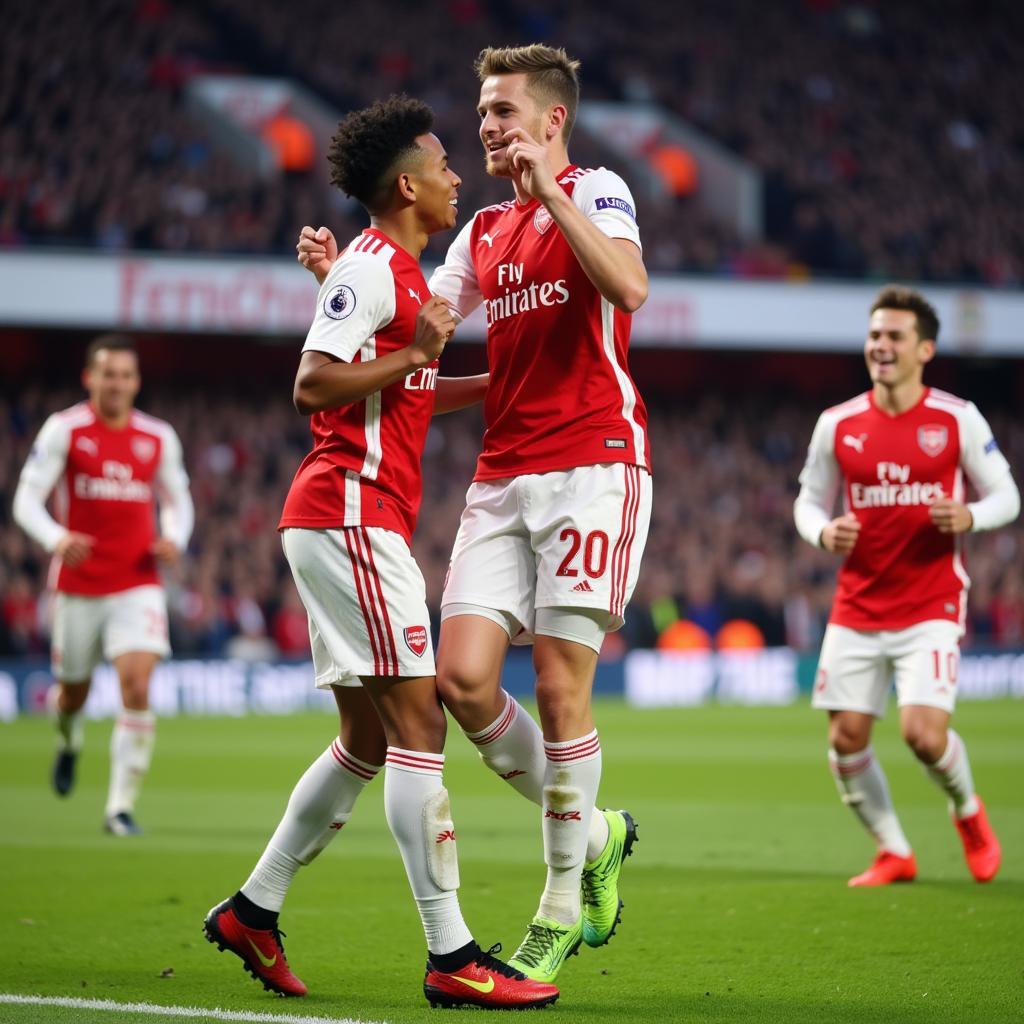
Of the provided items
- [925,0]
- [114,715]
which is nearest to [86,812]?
[114,715]

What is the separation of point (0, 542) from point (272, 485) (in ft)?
16.3

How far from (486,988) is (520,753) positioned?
72cm

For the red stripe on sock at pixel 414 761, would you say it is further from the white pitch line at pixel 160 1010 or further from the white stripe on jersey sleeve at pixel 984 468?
the white stripe on jersey sleeve at pixel 984 468

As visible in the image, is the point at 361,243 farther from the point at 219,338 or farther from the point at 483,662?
the point at 219,338

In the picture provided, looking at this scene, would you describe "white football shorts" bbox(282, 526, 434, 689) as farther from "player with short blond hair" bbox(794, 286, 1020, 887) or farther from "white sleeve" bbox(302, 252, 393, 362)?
"player with short blond hair" bbox(794, 286, 1020, 887)

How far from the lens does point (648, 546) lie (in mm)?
24953

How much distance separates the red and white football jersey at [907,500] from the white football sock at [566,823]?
2805 millimetres

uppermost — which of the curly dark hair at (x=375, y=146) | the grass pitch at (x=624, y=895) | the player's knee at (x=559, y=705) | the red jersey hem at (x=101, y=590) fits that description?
the curly dark hair at (x=375, y=146)

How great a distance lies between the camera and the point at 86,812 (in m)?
10.1

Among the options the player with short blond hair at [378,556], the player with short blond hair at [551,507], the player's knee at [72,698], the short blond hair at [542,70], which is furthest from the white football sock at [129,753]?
the short blond hair at [542,70]

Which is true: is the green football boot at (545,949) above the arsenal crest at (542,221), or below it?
below

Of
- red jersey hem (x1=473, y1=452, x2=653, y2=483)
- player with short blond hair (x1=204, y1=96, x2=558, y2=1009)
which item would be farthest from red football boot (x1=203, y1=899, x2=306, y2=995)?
red jersey hem (x1=473, y1=452, x2=653, y2=483)

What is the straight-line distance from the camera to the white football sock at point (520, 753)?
189 inches

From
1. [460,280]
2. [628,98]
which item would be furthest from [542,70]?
[628,98]
